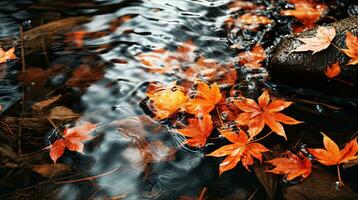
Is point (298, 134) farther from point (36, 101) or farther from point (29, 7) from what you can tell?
point (29, 7)

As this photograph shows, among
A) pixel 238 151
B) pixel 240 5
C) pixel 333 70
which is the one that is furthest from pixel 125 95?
pixel 240 5

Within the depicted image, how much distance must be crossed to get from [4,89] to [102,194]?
1.43 metres

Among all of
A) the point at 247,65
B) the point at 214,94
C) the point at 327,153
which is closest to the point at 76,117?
the point at 214,94

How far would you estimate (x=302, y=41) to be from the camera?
2.65m

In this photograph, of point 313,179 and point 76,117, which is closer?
point 313,179

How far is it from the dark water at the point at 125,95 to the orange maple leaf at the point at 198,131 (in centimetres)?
6

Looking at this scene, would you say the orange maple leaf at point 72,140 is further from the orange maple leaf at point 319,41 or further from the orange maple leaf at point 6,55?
the orange maple leaf at point 319,41

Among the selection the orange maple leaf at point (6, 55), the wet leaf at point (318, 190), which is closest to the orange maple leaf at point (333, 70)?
the wet leaf at point (318, 190)

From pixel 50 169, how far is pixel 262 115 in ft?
4.83

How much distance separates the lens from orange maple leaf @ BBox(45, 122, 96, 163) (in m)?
2.26

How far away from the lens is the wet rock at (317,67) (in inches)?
100

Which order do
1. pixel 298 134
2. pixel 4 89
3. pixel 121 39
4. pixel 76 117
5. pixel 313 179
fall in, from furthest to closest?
pixel 121 39
pixel 4 89
pixel 76 117
pixel 298 134
pixel 313 179

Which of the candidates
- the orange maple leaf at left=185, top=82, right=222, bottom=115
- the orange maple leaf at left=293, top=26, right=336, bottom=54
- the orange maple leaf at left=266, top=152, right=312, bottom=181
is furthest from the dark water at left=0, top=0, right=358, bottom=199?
the orange maple leaf at left=293, top=26, right=336, bottom=54

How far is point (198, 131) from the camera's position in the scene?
2.38m
